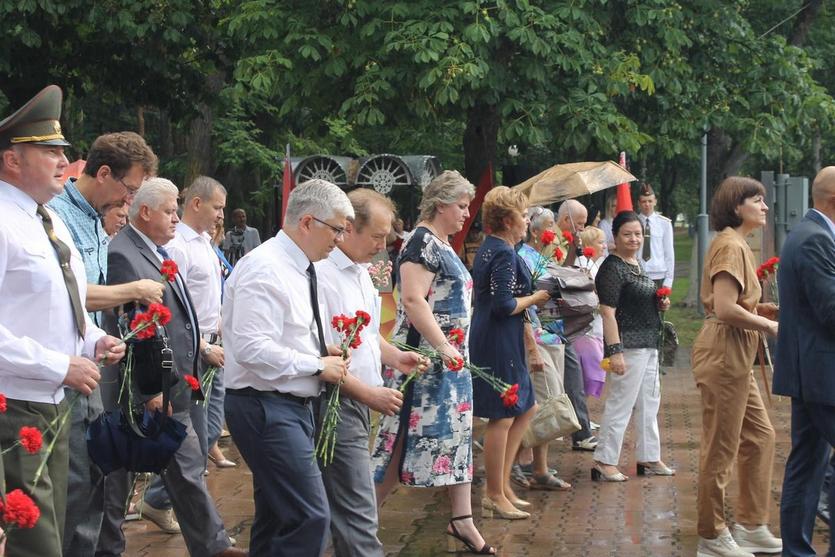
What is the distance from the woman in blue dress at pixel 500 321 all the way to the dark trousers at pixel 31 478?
3832 millimetres

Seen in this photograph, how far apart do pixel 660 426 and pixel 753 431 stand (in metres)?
4.71

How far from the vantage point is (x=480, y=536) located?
7.43m

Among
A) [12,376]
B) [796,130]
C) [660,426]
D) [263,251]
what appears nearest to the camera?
[12,376]

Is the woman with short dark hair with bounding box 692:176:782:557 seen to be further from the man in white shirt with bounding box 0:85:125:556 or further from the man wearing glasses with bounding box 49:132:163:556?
the man in white shirt with bounding box 0:85:125:556

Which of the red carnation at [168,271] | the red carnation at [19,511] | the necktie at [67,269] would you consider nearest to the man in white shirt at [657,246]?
the red carnation at [168,271]

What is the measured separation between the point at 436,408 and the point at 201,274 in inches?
61.2

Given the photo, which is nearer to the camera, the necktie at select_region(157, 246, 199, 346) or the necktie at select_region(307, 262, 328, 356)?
the necktie at select_region(307, 262, 328, 356)

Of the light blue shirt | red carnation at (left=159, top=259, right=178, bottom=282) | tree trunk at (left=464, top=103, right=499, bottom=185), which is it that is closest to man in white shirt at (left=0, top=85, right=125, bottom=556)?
the light blue shirt

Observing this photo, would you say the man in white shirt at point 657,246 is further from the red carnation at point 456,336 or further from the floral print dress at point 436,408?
the red carnation at point 456,336

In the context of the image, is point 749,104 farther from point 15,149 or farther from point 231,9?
point 15,149

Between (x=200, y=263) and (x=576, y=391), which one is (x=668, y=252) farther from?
(x=200, y=263)

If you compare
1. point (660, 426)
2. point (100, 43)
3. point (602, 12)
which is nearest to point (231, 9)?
point (100, 43)

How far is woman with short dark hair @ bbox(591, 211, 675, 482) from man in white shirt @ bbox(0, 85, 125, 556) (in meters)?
5.19

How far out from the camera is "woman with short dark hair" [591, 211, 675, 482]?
9.33m
